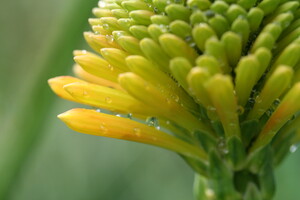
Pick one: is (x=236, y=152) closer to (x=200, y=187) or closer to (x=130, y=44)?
(x=200, y=187)

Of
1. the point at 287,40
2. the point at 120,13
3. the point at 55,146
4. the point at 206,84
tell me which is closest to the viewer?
the point at 206,84

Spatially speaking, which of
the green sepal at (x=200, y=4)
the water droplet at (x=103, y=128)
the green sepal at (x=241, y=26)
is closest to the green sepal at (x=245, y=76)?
the green sepal at (x=241, y=26)

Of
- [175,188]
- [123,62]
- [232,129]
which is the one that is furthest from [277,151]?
[175,188]

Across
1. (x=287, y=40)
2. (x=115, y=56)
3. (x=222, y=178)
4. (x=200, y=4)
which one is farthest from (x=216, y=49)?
(x=222, y=178)

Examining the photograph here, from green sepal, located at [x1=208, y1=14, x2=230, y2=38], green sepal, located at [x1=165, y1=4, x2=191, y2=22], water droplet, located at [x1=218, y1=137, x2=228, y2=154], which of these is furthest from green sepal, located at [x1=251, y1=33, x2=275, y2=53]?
water droplet, located at [x1=218, y1=137, x2=228, y2=154]

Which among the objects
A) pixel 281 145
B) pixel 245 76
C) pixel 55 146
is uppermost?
pixel 245 76

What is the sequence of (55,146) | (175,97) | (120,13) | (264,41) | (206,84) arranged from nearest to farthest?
(206,84) → (264,41) → (175,97) → (120,13) → (55,146)
